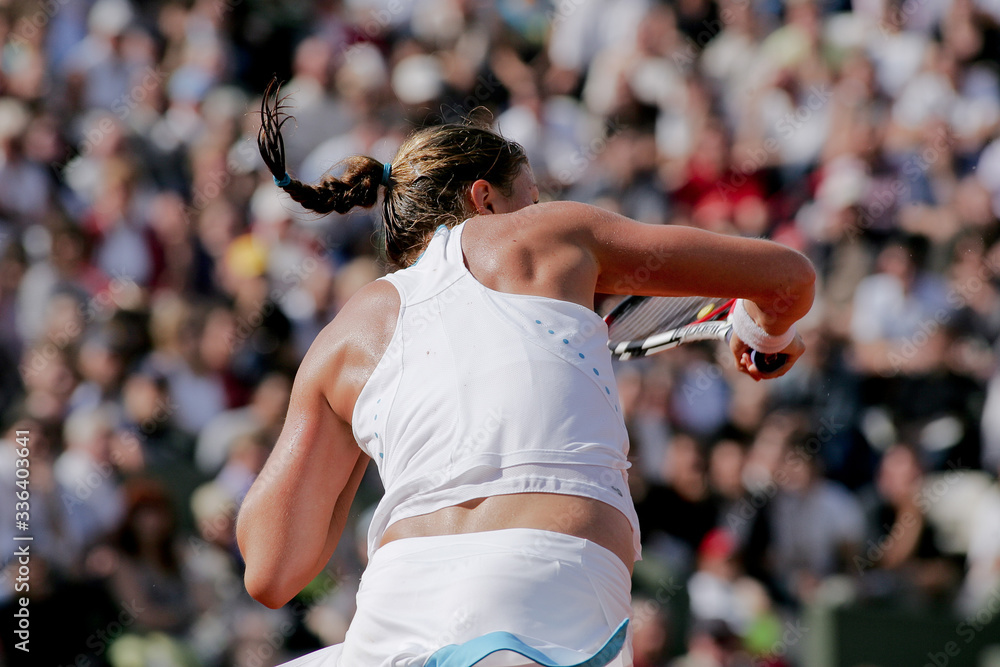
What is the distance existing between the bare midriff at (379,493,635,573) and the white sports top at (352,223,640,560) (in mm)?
13

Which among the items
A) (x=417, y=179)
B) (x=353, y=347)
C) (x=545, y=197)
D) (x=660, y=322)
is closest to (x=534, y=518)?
(x=353, y=347)

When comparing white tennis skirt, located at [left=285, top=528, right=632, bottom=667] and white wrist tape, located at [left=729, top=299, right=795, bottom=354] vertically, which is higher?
white tennis skirt, located at [left=285, top=528, right=632, bottom=667]

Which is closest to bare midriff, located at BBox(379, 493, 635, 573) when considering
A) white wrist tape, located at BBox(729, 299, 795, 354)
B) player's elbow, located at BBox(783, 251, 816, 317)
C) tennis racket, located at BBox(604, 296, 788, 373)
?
player's elbow, located at BBox(783, 251, 816, 317)

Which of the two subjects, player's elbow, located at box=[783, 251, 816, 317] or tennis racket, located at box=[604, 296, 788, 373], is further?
tennis racket, located at box=[604, 296, 788, 373]

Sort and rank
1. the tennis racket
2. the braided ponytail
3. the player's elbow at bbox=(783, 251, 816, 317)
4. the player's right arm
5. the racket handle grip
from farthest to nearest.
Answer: the tennis racket → the racket handle grip → the braided ponytail → the player's elbow at bbox=(783, 251, 816, 317) → the player's right arm

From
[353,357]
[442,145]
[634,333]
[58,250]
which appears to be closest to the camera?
[353,357]

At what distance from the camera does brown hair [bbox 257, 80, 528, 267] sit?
2.36 meters

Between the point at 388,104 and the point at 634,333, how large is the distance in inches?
214

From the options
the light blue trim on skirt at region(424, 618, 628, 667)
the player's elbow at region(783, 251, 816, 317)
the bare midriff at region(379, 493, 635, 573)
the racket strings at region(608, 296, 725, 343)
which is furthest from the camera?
the racket strings at region(608, 296, 725, 343)

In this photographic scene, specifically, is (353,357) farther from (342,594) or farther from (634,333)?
(342,594)

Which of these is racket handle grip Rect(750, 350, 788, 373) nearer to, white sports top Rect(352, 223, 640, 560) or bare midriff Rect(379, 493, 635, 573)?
white sports top Rect(352, 223, 640, 560)

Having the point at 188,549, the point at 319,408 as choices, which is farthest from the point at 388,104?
the point at 319,408

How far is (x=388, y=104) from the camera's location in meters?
8.05

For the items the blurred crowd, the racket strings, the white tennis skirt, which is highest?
the white tennis skirt
